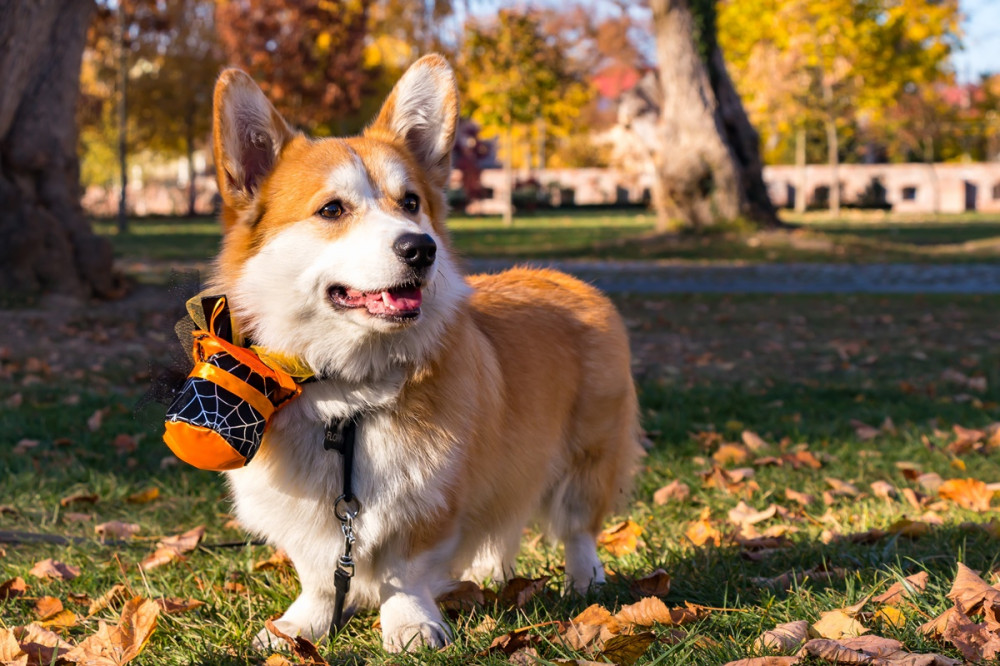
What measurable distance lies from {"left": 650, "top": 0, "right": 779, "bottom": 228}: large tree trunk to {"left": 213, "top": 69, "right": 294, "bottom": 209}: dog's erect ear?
1622cm

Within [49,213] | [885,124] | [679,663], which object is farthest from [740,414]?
[885,124]

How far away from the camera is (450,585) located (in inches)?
119

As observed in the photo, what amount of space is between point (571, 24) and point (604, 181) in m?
9.30

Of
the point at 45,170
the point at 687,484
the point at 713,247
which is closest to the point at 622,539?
the point at 687,484

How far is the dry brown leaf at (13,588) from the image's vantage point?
3.28 meters

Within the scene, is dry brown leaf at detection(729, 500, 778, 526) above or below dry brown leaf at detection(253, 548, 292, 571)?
below

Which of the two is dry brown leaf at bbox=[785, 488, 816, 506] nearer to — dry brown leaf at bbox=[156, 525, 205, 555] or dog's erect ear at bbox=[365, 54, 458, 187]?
dog's erect ear at bbox=[365, 54, 458, 187]

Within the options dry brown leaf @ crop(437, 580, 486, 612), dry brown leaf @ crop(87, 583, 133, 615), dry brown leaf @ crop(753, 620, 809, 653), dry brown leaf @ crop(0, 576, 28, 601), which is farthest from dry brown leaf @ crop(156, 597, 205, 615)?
dry brown leaf @ crop(753, 620, 809, 653)

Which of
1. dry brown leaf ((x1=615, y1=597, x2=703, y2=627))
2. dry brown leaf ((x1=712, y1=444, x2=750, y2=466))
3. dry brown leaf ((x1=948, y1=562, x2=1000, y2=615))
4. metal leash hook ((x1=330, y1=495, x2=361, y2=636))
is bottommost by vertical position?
dry brown leaf ((x1=712, y1=444, x2=750, y2=466))

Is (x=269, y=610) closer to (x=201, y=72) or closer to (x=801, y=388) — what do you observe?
(x=801, y=388)

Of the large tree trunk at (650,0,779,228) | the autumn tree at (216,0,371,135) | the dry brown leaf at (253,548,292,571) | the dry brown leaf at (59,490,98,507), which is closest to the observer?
the dry brown leaf at (253,548,292,571)

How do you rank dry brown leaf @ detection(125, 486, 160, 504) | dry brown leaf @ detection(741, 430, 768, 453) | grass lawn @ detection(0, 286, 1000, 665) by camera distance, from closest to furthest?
grass lawn @ detection(0, 286, 1000, 665) → dry brown leaf @ detection(125, 486, 160, 504) → dry brown leaf @ detection(741, 430, 768, 453)

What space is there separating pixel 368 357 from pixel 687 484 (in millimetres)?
2445

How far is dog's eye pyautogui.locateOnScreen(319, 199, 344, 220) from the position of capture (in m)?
2.80
